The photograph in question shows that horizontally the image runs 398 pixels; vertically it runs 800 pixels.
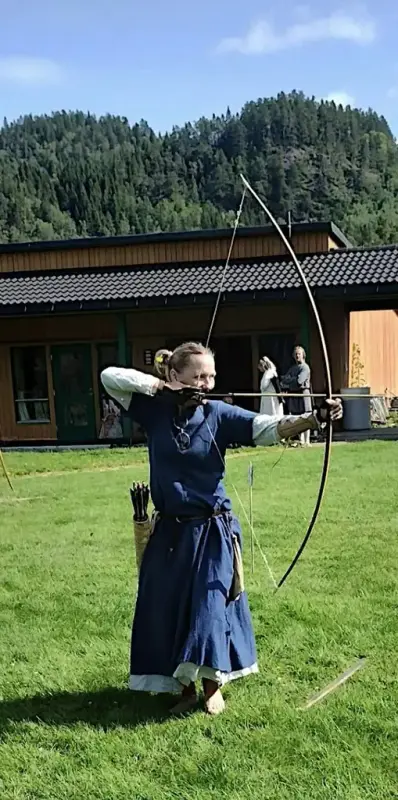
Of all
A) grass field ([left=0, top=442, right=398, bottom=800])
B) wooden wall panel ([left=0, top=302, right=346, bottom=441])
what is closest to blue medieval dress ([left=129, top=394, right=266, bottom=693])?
grass field ([left=0, top=442, right=398, bottom=800])

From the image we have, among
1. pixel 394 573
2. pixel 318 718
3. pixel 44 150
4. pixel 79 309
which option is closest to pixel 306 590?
pixel 394 573

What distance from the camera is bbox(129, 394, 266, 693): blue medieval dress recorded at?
3.55m

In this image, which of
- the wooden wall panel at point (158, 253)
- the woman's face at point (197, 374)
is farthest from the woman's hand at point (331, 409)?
the wooden wall panel at point (158, 253)

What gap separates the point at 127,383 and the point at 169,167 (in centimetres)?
9084

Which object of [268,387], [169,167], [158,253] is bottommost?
[268,387]

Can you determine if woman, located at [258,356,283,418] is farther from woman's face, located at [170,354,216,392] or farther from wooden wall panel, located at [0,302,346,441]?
woman's face, located at [170,354,216,392]

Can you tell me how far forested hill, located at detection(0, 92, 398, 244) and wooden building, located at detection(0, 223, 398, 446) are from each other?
3480 cm

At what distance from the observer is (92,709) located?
387cm

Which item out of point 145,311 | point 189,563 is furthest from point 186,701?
point 145,311

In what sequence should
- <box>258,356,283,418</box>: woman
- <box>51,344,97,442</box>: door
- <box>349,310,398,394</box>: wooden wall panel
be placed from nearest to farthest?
1. <box>258,356,283,418</box>: woman
2. <box>51,344,97,442</box>: door
3. <box>349,310,398,394</box>: wooden wall panel

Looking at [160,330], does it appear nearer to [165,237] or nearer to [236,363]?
[236,363]

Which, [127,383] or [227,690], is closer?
[127,383]

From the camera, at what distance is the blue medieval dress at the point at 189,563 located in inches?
140

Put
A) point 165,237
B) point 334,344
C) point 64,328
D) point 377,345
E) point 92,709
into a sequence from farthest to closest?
point 377,345
point 165,237
point 64,328
point 334,344
point 92,709
